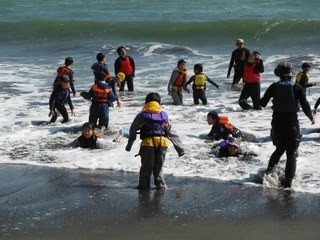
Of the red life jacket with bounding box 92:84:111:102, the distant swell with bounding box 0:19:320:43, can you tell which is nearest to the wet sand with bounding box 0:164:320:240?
the red life jacket with bounding box 92:84:111:102

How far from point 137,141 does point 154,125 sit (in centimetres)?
353

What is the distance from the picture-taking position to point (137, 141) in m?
11.8

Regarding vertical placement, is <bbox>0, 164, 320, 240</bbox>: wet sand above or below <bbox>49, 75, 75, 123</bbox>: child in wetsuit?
below

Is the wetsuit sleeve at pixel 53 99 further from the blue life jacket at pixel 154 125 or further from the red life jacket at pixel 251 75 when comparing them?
the blue life jacket at pixel 154 125

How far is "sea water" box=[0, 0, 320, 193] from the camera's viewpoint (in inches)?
412

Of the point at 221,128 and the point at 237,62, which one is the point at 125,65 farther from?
the point at 221,128

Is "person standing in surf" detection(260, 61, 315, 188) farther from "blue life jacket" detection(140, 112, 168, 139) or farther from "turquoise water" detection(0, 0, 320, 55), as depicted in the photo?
"turquoise water" detection(0, 0, 320, 55)

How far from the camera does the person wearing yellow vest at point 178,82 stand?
1501 cm

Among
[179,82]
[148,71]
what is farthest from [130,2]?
[179,82]

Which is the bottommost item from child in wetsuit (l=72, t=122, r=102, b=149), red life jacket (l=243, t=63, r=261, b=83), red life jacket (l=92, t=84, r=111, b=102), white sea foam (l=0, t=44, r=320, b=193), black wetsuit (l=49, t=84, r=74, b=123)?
white sea foam (l=0, t=44, r=320, b=193)

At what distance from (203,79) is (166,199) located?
7.19 m

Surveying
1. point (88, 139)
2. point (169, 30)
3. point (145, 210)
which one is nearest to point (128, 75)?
point (88, 139)

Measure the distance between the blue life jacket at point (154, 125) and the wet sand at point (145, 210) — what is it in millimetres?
794

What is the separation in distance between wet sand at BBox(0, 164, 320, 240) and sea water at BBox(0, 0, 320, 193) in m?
0.59
